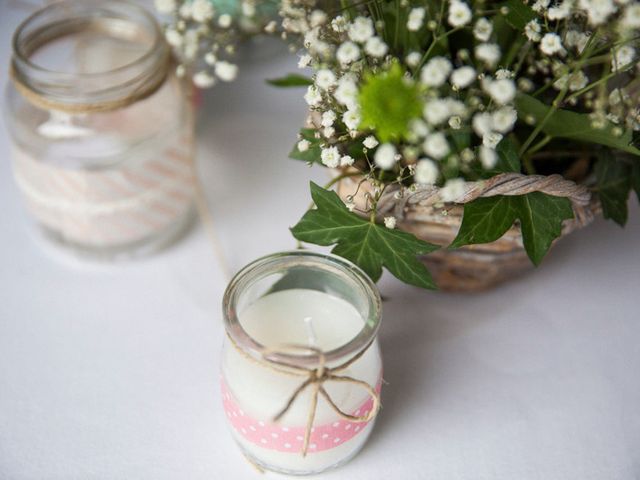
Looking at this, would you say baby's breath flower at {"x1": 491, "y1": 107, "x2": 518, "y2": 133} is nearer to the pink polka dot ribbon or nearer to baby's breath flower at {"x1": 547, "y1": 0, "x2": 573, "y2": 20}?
baby's breath flower at {"x1": 547, "y1": 0, "x2": 573, "y2": 20}

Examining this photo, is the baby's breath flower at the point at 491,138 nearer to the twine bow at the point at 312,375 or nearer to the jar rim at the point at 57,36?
the twine bow at the point at 312,375

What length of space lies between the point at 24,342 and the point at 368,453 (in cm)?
36

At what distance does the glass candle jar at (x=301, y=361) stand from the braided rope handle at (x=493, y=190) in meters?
0.07

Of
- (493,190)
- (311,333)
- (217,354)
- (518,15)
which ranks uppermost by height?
(518,15)

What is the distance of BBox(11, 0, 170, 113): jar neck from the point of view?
73cm

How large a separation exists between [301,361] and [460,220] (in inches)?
7.9

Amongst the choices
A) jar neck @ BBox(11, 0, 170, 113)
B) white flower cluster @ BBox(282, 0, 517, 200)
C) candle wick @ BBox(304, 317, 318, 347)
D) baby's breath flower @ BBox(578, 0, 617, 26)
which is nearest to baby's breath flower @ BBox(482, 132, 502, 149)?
white flower cluster @ BBox(282, 0, 517, 200)

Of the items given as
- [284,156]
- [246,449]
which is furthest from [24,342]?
[284,156]

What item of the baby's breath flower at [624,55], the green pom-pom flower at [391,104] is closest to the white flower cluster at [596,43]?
the baby's breath flower at [624,55]

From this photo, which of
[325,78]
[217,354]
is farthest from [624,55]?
[217,354]

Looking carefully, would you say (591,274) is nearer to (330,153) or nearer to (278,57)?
(330,153)

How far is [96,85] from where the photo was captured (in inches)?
29.5

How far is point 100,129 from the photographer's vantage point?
80 centimetres

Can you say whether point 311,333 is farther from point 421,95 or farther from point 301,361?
point 421,95
